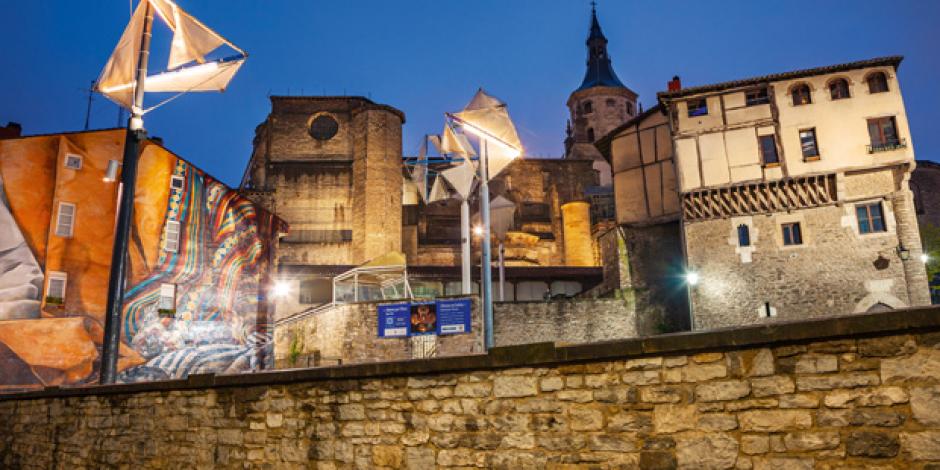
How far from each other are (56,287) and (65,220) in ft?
7.74

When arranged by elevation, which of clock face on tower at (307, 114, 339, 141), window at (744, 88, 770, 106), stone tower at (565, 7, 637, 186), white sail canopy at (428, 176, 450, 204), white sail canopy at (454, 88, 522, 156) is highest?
stone tower at (565, 7, 637, 186)

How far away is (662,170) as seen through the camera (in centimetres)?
2786

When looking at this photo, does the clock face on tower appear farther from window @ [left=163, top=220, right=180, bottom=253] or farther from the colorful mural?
window @ [left=163, top=220, right=180, bottom=253]

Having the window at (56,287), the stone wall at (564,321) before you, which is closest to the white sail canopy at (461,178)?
the stone wall at (564,321)

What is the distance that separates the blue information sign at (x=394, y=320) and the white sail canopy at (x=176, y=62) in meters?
12.7

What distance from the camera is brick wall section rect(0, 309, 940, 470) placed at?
4316 mm

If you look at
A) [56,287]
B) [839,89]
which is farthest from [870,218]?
[56,287]

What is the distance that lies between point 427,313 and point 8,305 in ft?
44.1

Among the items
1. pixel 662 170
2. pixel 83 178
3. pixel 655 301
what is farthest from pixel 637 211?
pixel 83 178

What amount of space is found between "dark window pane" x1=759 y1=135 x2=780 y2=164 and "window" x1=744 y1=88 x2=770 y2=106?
4.65ft

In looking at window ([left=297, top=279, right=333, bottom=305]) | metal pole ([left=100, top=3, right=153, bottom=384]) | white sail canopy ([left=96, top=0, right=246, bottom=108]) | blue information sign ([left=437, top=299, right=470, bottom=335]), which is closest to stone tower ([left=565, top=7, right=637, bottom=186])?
window ([left=297, top=279, right=333, bottom=305])

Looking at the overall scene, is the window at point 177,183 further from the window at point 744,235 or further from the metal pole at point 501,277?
the window at point 744,235

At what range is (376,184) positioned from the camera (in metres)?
47.2

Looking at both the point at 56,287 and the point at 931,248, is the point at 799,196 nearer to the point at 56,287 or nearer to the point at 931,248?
the point at 931,248
